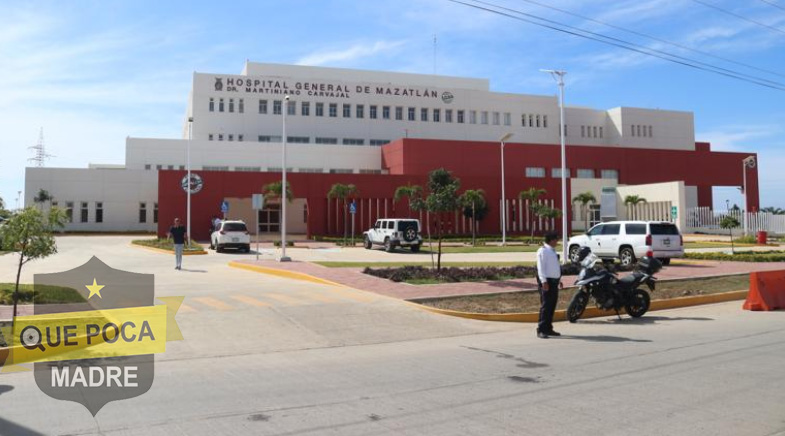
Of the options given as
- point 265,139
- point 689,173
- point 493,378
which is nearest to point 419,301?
point 493,378

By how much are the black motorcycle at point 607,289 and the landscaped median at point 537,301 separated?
0.60 metres

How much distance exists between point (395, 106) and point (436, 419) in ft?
226

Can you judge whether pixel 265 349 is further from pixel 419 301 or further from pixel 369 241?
pixel 369 241

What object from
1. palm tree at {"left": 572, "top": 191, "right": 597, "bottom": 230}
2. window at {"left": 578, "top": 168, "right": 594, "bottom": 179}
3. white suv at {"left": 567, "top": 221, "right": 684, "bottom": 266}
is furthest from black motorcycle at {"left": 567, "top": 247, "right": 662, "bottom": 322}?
window at {"left": 578, "top": 168, "right": 594, "bottom": 179}

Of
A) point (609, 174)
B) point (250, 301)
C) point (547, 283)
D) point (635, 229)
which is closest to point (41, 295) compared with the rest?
point (250, 301)

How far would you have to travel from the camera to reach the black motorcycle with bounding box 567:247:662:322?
11961 mm

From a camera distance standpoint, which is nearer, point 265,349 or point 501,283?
point 265,349

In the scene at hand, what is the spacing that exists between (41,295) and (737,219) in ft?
175

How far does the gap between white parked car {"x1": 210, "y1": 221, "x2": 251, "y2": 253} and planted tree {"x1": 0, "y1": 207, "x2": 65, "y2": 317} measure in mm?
22084

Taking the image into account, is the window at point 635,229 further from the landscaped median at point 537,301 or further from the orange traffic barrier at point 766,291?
the orange traffic barrier at point 766,291

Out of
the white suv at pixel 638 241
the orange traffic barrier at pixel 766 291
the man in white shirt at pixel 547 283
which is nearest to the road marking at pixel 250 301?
the man in white shirt at pixel 547 283

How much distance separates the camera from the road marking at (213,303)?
41.2 ft

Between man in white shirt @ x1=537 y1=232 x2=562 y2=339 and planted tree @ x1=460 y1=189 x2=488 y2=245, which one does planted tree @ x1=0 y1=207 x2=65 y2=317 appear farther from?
planted tree @ x1=460 y1=189 x2=488 y2=245

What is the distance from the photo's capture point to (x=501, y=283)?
16.6 meters
